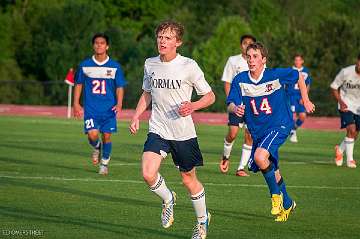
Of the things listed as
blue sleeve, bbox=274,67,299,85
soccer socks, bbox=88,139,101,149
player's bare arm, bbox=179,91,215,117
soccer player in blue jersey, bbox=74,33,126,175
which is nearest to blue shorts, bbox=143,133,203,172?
player's bare arm, bbox=179,91,215,117

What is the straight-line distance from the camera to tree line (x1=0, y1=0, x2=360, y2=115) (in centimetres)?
5303

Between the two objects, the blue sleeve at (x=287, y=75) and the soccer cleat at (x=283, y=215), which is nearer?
the soccer cleat at (x=283, y=215)

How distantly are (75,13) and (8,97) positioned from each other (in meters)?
12.0

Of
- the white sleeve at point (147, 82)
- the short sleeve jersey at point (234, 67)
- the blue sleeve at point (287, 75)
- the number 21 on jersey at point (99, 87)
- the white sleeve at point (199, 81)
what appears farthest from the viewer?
the short sleeve jersey at point (234, 67)

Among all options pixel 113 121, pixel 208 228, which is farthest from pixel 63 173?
pixel 208 228

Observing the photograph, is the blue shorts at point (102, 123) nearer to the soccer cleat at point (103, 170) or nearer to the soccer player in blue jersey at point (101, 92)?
the soccer player in blue jersey at point (101, 92)

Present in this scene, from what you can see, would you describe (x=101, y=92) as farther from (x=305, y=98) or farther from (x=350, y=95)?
(x=305, y=98)

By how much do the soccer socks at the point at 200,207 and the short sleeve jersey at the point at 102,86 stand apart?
7.40 meters

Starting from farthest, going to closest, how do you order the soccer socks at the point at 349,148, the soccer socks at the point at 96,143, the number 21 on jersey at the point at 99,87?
the soccer socks at the point at 349,148
the soccer socks at the point at 96,143
the number 21 on jersey at the point at 99,87

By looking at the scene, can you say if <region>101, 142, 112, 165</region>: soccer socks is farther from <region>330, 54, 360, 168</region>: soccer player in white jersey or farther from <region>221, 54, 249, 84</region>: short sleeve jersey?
<region>330, 54, 360, 168</region>: soccer player in white jersey

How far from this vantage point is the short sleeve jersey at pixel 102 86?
18.4 meters

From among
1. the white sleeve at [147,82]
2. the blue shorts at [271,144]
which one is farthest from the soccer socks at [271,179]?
the white sleeve at [147,82]

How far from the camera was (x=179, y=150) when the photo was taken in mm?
11273

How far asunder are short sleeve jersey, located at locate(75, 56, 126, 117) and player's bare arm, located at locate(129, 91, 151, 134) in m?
6.78
